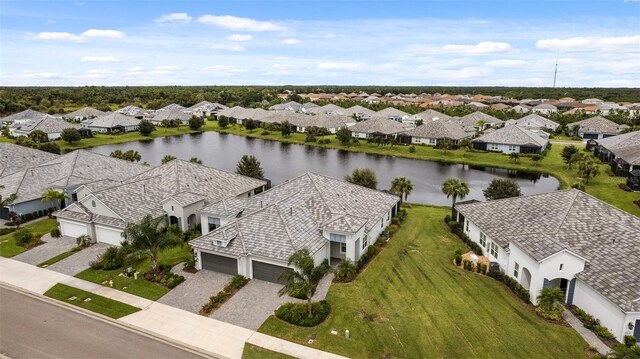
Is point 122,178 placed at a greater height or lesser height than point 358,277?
greater

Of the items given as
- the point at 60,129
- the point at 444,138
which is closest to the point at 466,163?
the point at 444,138

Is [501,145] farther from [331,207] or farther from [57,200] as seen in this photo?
[57,200]

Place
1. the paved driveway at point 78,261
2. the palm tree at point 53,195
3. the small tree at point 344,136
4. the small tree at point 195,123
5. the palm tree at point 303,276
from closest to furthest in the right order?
the palm tree at point 303,276 < the paved driveway at point 78,261 < the palm tree at point 53,195 < the small tree at point 344,136 < the small tree at point 195,123

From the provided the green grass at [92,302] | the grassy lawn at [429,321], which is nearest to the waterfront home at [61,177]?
the green grass at [92,302]

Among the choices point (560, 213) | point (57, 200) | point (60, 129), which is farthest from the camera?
point (60, 129)

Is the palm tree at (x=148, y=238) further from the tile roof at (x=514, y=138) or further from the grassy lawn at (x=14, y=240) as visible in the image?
the tile roof at (x=514, y=138)

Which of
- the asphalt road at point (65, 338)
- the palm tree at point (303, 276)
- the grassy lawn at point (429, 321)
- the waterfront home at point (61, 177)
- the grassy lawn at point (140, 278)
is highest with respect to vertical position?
the waterfront home at point (61, 177)

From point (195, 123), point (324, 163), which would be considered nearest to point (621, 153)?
point (324, 163)
